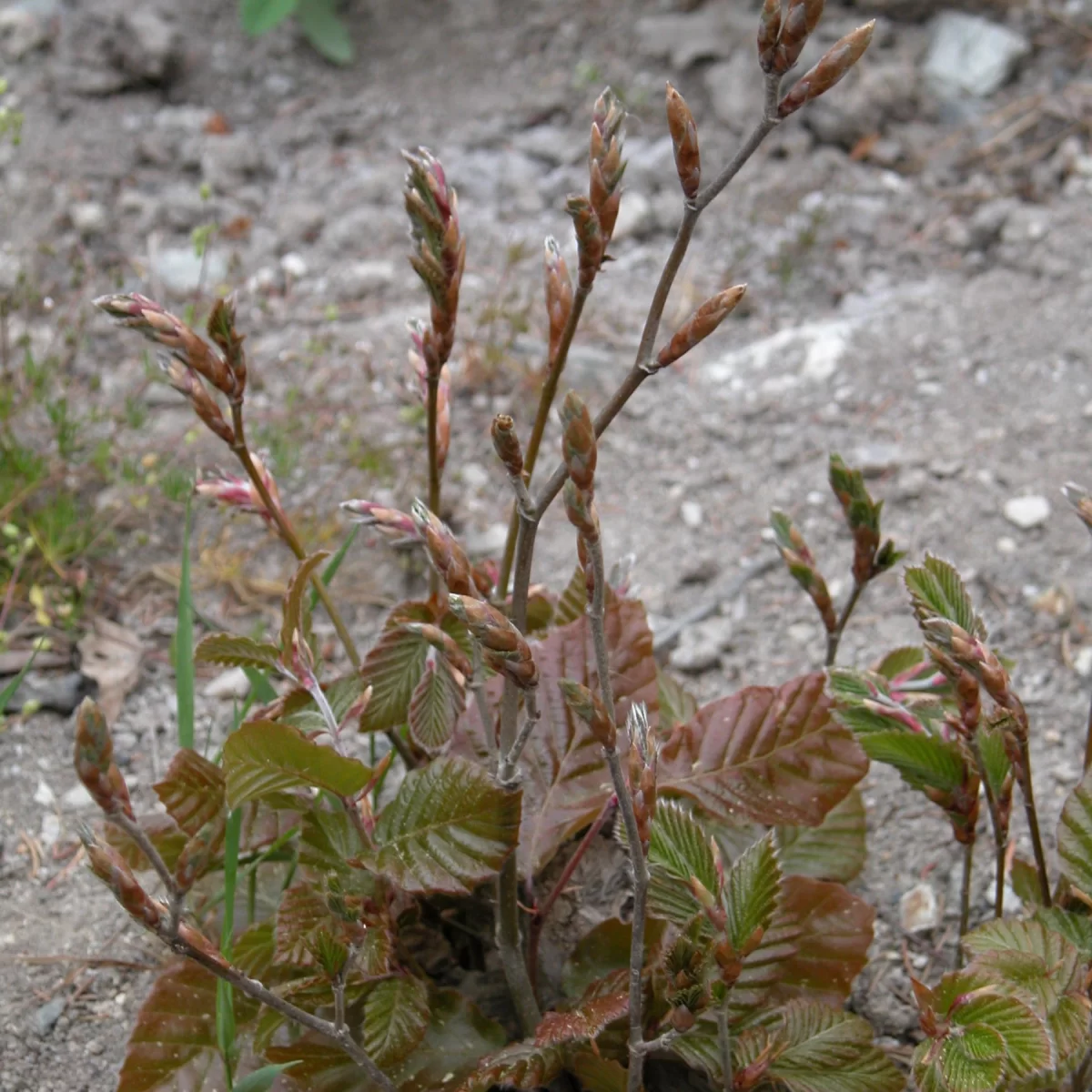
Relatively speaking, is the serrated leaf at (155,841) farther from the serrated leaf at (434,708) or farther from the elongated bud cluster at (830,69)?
the elongated bud cluster at (830,69)

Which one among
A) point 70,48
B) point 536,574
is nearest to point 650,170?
point 536,574

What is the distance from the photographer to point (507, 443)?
111cm

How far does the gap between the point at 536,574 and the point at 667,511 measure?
36 centimetres

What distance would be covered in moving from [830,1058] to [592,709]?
24.6 inches

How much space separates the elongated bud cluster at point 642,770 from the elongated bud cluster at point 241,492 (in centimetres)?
61

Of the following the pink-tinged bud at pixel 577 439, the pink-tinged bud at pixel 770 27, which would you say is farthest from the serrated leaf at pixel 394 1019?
the pink-tinged bud at pixel 770 27

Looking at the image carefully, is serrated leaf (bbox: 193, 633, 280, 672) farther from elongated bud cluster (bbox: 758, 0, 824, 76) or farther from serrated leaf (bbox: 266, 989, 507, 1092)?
elongated bud cluster (bbox: 758, 0, 824, 76)

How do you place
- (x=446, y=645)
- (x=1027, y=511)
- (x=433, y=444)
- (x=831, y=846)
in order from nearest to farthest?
(x=446, y=645) < (x=433, y=444) < (x=831, y=846) < (x=1027, y=511)

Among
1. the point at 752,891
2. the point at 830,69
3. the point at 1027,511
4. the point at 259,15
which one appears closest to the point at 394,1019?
the point at 752,891

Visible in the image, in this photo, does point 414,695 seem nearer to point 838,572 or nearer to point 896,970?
point 896,970

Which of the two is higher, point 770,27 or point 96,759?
point 770,27

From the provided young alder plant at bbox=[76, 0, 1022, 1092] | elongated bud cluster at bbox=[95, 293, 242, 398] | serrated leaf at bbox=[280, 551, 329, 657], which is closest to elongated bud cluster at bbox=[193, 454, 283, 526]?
young alder plant at bbox=[76, 0, 1022, 1092]

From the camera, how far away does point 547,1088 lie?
1600mm

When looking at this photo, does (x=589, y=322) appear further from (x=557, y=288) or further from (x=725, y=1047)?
(x=725, y=1047)
